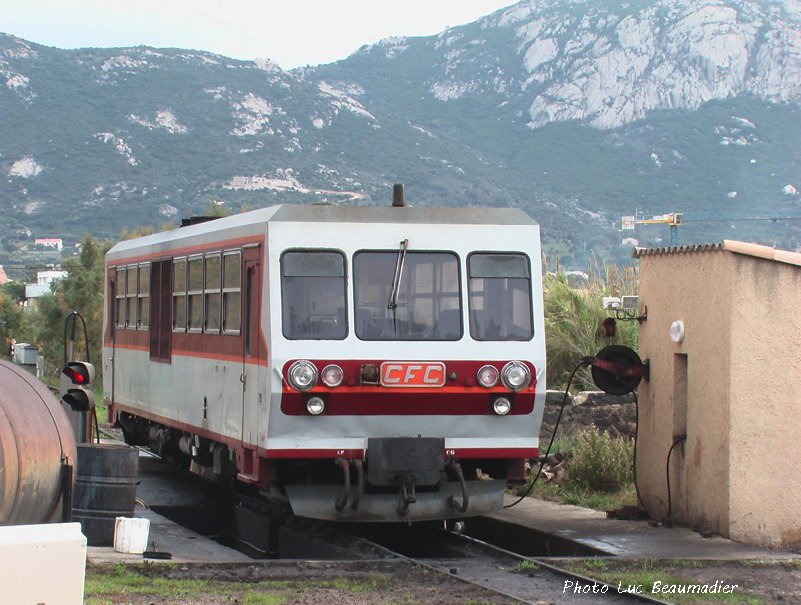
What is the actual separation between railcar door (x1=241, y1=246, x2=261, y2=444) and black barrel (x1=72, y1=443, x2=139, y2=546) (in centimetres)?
112

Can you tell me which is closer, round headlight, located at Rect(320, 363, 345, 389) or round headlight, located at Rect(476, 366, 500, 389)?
round headlight, located at Rect(320, 363, 345, 389)

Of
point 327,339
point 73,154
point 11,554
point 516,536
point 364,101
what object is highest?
point 364,101

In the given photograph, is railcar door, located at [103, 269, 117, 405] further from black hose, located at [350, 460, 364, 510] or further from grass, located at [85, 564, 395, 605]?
grass, located at [85, 564, 395, 605]

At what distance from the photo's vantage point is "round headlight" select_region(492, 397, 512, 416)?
1223 cm

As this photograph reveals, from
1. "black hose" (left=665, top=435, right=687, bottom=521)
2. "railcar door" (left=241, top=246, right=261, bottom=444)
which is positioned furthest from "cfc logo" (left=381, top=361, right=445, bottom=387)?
"black hose" (left=665, top=435, right=687, bottom=521)

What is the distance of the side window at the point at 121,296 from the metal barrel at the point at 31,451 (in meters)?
8.65

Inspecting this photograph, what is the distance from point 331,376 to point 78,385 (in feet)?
14.7

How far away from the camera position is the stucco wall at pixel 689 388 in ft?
39.7

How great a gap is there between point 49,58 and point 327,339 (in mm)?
121597

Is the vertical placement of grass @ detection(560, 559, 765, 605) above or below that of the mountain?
below

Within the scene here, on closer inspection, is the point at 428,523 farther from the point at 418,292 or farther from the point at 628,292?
the point at 628,292

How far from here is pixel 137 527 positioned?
1157 centimetres

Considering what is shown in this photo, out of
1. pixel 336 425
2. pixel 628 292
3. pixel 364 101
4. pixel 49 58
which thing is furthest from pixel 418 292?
pixel 364 101

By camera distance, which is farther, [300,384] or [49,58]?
[49,58]
